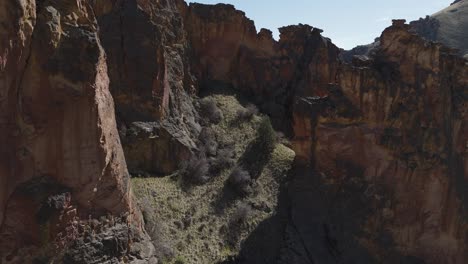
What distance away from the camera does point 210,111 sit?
37.1m

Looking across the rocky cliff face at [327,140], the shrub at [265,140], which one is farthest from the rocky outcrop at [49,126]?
the shrub at [265,140]

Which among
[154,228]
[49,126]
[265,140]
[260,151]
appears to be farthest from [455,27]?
[49,126]

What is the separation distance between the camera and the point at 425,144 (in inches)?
1035

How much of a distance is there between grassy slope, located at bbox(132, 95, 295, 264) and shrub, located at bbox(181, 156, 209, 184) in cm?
50

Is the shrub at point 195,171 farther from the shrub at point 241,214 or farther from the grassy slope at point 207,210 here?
the shrub at point 241,214

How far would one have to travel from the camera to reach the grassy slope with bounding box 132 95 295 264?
82.1 feet

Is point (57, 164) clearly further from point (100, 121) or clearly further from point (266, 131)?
point (266, 131)

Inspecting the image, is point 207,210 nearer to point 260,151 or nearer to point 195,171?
point 195,171

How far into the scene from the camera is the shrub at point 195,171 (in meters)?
29.7

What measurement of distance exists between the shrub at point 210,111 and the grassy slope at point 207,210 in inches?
252

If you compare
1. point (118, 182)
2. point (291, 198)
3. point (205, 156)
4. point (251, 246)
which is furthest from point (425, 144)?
point (118, 182)

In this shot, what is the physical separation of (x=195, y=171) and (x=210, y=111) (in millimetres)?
8325

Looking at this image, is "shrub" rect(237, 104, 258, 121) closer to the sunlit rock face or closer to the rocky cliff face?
the rocky cliff face

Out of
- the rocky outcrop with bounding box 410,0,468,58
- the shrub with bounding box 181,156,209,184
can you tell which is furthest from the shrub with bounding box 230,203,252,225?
the rocky outcrop with bounding box 410,0,468,58
